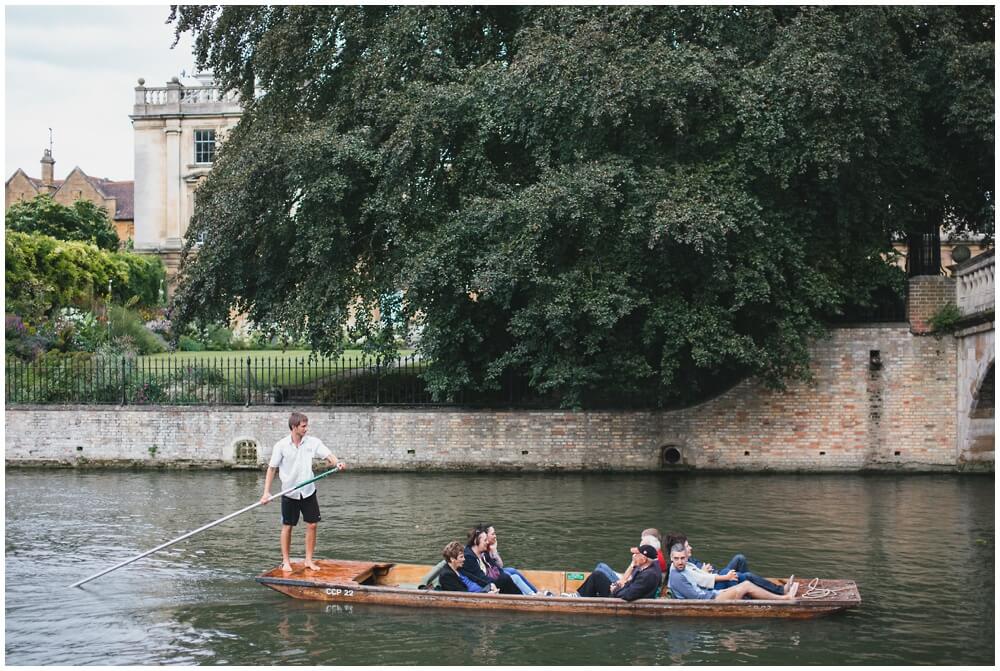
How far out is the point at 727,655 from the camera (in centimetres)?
962

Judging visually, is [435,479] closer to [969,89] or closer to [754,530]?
[754,530]

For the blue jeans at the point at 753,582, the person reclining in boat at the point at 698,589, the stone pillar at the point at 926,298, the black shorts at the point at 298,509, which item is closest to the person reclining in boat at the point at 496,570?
the person reclining in boat at the point at 698,589

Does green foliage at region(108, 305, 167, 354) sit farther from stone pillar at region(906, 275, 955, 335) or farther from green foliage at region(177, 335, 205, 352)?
stone pillar at region(906, 275, 955, 335)

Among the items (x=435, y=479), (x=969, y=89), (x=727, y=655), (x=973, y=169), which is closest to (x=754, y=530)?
(x=727, y=655)

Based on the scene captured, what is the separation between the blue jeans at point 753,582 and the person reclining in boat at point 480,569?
193 cm

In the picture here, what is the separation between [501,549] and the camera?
47.4ft

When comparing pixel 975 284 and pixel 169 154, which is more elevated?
pixel 169 154

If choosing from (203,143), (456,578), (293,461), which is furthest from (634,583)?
(203,143)

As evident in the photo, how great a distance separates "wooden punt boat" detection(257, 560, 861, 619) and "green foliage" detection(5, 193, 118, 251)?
44.6 metres

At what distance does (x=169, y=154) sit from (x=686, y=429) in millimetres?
37629

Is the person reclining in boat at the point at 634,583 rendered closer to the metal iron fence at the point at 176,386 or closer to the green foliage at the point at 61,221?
the metal iron fence at the point at 176,386

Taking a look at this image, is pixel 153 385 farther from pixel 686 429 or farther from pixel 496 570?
pixel 496 570

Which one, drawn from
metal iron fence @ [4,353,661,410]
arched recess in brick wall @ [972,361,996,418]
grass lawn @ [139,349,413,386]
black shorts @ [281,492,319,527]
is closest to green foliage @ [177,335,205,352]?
grass lawn @ [139,349,413,386]

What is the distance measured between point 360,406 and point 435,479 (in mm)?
2798
